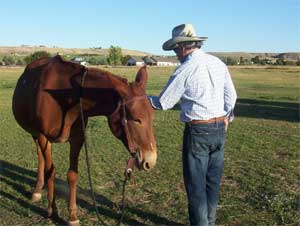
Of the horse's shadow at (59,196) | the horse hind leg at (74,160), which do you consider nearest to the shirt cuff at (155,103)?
the horse hind leg at (74,160)

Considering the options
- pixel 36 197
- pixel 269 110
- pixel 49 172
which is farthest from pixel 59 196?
pixel 269 110

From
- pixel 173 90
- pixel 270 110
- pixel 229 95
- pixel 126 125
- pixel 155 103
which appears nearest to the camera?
pixel 173 90

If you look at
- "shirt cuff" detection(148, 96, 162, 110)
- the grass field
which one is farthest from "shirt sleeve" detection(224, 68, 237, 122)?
the grass field

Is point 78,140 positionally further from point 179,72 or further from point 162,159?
point 162,159

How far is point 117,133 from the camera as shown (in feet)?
15.6

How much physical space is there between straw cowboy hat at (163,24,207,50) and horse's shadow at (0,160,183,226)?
7.89 feet

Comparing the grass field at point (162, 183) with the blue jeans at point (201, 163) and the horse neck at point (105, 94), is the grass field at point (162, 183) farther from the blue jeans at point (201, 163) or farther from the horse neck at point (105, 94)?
the horse neck at point (105, 94)

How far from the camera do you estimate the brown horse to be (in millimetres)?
4512

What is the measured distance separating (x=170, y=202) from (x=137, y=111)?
2.38 meters

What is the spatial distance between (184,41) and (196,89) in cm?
47

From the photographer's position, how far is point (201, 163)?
15.1ft

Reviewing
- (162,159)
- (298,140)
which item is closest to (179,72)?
(162,159)

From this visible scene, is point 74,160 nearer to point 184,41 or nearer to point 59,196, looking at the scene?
point 59,196

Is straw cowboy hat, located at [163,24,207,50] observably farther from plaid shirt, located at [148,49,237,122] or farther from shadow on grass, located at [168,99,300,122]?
shadow on grass, located at [168,99,300,122]
